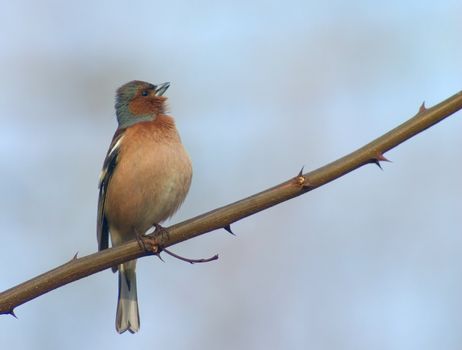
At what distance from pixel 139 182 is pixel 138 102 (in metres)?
1.17

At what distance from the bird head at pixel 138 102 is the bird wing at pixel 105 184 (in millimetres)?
321

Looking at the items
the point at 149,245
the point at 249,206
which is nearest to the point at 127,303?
the point at 149,245

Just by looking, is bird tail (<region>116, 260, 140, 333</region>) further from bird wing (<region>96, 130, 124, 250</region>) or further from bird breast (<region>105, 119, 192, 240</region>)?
bird breast (<region>105, 119, 192, 240</region>)

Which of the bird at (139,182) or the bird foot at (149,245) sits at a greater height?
the bird at (139,182)

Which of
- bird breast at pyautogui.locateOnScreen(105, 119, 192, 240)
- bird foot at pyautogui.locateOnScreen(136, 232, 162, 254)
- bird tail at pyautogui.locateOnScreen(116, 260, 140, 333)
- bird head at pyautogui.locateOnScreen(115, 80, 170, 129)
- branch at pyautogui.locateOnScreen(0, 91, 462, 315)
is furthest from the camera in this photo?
bird head at pyautogui.locateOnScreen(115, 80, 170, 129)

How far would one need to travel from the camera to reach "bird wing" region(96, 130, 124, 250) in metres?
6.00

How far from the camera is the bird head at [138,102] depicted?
21.2ft

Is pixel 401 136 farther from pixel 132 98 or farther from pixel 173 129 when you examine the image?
pixel 132 98

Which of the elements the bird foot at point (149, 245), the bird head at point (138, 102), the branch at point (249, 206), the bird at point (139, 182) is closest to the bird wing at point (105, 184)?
the bird at point (139, 182)

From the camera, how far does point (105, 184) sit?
20.1 ft

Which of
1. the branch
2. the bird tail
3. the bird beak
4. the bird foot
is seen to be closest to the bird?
the bird tail

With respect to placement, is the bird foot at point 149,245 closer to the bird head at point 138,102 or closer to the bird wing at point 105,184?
the bird wing at point 105,184

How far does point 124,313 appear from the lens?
6.03m

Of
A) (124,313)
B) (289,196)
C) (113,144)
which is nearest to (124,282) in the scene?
(124,313)
